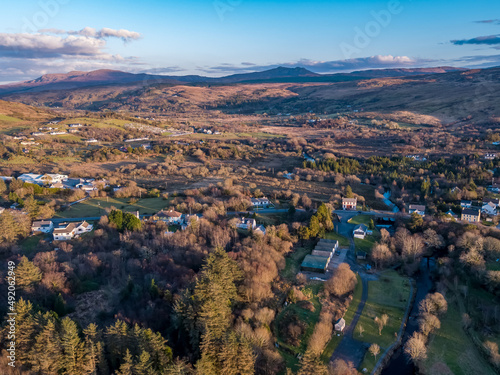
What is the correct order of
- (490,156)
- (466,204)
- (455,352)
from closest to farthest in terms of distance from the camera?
(455,352) → (466,204) → (490,156)

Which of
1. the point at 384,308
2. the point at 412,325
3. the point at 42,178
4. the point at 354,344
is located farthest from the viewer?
the point at 42,178

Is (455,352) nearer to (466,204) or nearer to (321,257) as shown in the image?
(321,257)

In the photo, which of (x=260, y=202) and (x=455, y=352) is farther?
(x=260, y=202)

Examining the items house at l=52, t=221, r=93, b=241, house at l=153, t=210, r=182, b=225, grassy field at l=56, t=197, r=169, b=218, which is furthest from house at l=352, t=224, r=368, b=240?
house at l=52, t=221, r=93, b=241

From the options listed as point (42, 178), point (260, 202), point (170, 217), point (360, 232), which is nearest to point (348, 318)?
point (360, 232)

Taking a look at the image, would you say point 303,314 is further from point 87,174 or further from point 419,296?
point 87,174

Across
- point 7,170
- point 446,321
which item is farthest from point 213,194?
point 7,170
